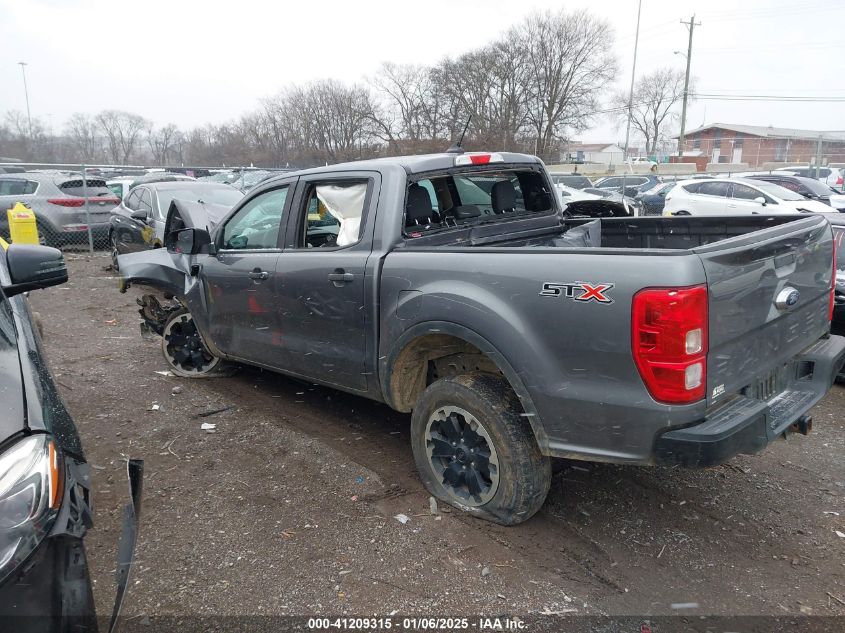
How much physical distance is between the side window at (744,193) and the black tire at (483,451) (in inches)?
578

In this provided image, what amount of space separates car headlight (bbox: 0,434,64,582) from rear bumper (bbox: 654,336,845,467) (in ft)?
7.23

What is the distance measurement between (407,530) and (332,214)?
2012mm

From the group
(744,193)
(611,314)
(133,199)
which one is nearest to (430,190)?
(611,314)

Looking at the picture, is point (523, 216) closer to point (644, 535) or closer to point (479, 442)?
point (479, 442)

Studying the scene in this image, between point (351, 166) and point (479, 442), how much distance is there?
1.95m

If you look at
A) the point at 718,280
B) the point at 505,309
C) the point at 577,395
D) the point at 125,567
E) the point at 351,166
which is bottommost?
the point at 125,567

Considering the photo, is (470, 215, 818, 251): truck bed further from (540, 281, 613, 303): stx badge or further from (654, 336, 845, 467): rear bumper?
(540, 281, 613, 303): stx badge

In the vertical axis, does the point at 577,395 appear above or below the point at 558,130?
below

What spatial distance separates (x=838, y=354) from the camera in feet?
11.4

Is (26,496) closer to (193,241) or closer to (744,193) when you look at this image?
(193,241)

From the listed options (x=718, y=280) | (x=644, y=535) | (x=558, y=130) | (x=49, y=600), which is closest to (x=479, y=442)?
(x=644, y=535)

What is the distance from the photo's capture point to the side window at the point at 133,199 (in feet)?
37.8

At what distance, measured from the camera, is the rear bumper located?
8.40 feet

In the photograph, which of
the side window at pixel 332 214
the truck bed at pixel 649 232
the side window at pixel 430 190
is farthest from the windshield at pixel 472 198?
the side window at pixel 332 214
